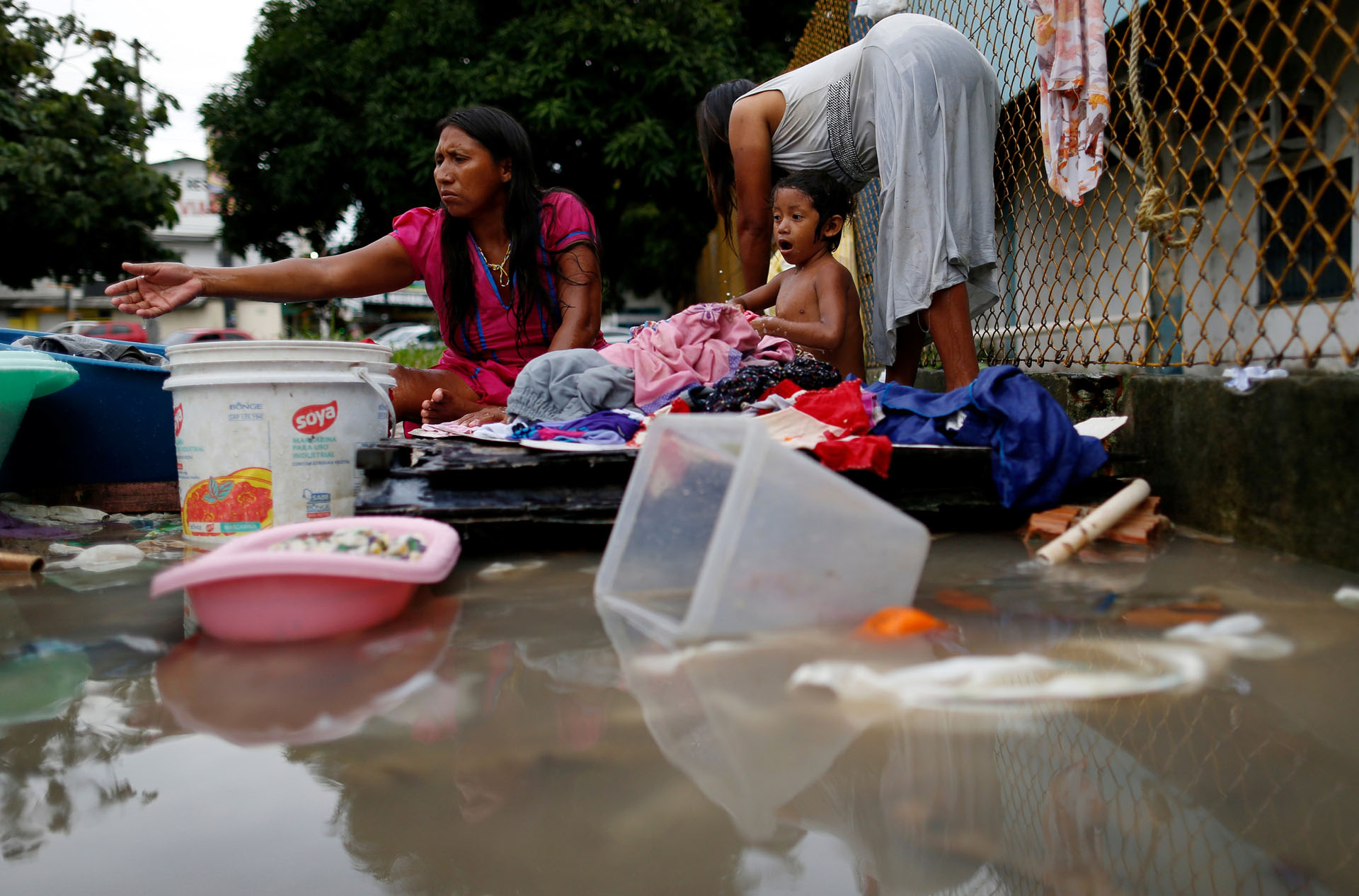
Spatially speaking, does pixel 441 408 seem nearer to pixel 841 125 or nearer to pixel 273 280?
pixel 273 280

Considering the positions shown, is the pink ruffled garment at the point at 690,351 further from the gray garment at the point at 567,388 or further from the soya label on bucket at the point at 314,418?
the soya label on bucket at the point at 314,418

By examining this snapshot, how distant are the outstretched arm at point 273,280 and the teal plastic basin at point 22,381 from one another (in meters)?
0.24

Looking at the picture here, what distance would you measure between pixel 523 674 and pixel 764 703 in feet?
1.24

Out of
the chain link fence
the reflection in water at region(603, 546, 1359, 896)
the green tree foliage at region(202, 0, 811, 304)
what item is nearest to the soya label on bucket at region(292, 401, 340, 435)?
the reflection in water at region(603, 546, 1359, 896)

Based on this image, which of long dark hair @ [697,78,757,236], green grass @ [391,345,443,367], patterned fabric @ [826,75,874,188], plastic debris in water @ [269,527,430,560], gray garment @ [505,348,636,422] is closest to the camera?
plastic debris in water @ [269,527,430,560]

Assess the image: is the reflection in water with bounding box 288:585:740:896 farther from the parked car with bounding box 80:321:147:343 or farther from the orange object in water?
the parked car with bounding box 80:321:147:343

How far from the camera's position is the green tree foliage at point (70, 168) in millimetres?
10125

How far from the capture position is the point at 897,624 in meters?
1.50

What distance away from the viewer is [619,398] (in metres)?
2.96

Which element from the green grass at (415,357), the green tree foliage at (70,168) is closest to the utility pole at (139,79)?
the green tree foliage at (70,168)

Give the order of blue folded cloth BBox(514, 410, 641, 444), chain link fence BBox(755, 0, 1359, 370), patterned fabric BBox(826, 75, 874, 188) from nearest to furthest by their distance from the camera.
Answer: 1. chain link fence BBox(755, 0, 1359, 370)
2. blue folded cloth BBox(514, 410, 641, 444)
3. patterned fabric BBox(826, 75, 874, 188)

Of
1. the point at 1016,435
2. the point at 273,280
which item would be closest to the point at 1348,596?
the point at 1016,435

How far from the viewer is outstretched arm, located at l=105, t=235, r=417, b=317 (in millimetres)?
2684

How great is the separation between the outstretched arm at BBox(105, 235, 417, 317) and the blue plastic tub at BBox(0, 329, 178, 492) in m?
0.28
